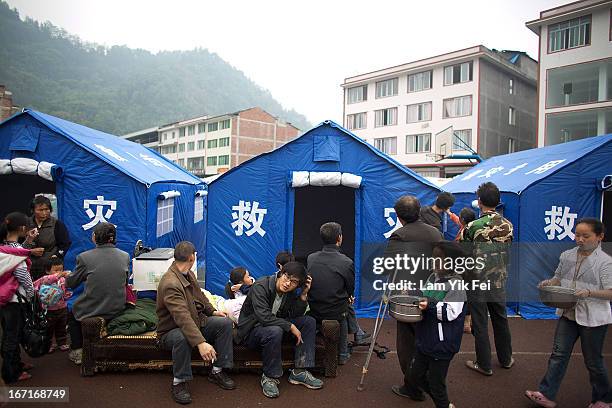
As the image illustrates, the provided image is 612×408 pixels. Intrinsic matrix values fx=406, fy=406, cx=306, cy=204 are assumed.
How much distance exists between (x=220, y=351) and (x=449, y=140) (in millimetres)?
18333

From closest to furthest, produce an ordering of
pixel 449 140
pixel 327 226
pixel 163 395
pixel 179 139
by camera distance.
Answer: pixel 163 395 → pixel 327 226 → pixel 449 140 → pixel 179 139

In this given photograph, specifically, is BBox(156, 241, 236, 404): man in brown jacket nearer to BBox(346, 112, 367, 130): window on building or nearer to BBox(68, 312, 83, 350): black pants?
BBox(68, 312, 83, 350): black pants

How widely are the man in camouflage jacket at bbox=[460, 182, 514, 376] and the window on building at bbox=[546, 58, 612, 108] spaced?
702 inches

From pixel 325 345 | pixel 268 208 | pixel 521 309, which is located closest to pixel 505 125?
pixel 521 309

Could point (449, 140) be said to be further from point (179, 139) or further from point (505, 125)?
point (179, 139)

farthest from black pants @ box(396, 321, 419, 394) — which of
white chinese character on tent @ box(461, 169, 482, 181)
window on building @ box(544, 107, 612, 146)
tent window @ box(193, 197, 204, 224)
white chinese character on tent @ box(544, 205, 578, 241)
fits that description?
window on building @ box(544, 107, 612, 146)

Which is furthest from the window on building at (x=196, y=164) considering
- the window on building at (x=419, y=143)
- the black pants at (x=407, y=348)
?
the black pants at (x=407, y=348)

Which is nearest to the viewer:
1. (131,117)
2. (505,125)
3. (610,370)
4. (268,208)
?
(610,370)

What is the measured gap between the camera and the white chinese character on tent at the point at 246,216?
607 centimetres

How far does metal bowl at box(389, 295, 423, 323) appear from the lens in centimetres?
308

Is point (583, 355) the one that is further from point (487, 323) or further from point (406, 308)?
point (406, 308)

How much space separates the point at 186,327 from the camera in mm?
3410

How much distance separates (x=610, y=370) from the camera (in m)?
4.29

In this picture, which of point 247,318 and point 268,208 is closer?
point 247,318
